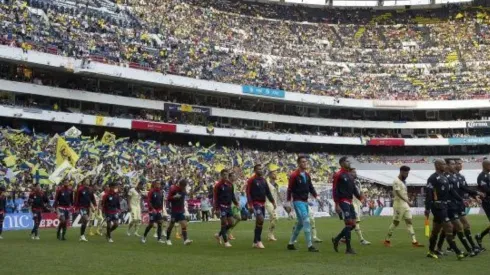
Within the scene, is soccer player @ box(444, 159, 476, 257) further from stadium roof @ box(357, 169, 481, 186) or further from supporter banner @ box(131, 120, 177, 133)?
stadium roof @ box(357, 169, 481, 186)

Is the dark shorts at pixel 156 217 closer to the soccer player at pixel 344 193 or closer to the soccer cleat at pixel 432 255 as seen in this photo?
the soccer player at pixel 344 193

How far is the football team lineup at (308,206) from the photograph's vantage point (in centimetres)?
1368

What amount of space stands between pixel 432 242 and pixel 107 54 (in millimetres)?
43984

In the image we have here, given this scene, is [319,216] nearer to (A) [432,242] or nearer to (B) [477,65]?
(A) [432,242]

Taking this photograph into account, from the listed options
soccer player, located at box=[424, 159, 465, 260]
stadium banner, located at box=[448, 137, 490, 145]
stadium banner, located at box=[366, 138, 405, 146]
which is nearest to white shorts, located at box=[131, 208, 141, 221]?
soccer player, located at box=[424, 159, 465, 260]

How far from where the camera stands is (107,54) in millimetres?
53250

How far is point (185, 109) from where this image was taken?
6084 centimetres

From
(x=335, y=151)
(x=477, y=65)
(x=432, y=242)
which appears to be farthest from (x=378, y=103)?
(x=432, y=242)

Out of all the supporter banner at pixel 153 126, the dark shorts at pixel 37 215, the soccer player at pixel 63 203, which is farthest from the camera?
the supporter banner at pixel 153 126

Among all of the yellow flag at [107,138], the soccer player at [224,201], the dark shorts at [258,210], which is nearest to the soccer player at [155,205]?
the soccer player at [224,201]

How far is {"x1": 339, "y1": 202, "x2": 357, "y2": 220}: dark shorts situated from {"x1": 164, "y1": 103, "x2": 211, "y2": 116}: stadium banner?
4556 centimetres

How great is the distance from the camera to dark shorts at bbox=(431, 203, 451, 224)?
13.3 m

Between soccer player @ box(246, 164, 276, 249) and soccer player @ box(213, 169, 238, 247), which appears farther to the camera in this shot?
soccer player @ box(213, 169, 238, 247)

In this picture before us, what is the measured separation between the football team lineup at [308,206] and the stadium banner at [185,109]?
3630 cm
